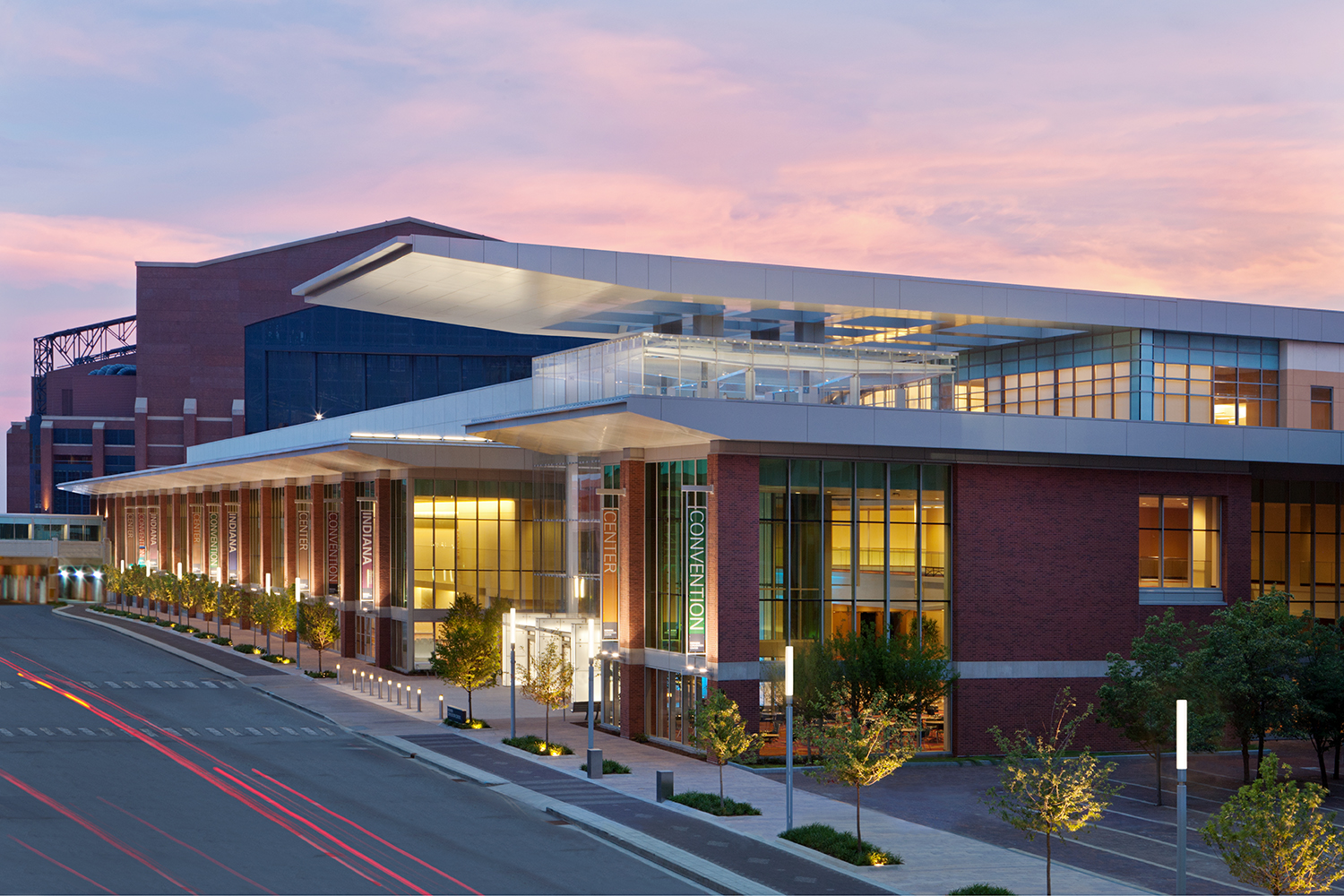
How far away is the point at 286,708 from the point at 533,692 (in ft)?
43.5

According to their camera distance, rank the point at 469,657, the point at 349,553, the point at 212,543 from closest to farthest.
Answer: the point at 469,657 → the point at 349,553 → the point at 212,543

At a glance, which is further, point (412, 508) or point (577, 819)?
point (412, 508)

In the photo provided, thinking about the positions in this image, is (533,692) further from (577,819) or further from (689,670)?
(577,819)

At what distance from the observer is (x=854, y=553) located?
42.7 m

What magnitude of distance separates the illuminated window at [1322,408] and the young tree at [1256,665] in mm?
20332

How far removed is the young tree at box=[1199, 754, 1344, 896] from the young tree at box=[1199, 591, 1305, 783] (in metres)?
14.5

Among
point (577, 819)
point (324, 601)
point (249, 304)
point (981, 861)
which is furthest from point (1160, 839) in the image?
point (249, 304)

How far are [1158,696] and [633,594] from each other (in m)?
16.3

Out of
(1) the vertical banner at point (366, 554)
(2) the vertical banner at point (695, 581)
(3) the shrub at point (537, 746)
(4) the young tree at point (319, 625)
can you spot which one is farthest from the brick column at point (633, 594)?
(1) the vertical banner at point (366, 554)

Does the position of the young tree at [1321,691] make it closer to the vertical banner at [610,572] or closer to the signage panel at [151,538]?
the vertical banner at [610,572]

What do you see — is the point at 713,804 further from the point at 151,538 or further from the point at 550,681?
the point at 151,538

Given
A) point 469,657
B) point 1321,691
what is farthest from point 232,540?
point 1321,691

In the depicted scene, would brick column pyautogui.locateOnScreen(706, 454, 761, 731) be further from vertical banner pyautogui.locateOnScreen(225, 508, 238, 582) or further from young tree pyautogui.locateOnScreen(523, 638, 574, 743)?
vertical banner pyautogui.locateOnScreen(225, 508, 238, 582)

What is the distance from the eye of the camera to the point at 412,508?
67250mm
